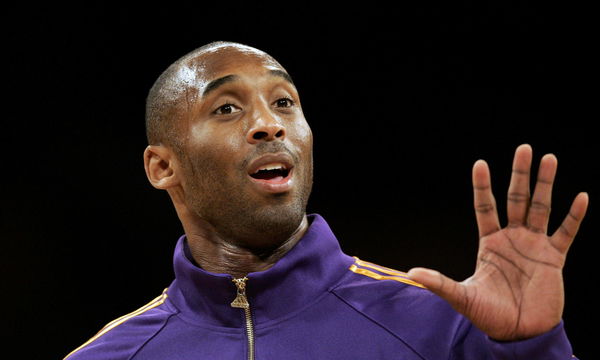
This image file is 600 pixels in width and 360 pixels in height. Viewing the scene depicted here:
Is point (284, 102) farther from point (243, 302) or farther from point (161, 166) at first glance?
point (243, 302)

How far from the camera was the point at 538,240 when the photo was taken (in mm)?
1508

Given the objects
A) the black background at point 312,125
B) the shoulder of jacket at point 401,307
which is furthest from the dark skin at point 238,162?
the black background at point 312,125

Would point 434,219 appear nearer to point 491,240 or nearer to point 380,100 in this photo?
point 380,100

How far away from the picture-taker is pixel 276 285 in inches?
73.4

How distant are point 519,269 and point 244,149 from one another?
0.72m

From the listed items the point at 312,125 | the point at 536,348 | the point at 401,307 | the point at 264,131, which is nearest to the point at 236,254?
the point at 264,131

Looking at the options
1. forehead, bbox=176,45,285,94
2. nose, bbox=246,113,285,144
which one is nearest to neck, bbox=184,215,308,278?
nose, bbox=246,113,285,144

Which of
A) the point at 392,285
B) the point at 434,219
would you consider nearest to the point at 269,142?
the point at 392,285

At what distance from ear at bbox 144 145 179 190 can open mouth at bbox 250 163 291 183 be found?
0.83 ft

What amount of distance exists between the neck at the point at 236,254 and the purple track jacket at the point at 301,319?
53 millimetres

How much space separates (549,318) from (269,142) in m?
0.78

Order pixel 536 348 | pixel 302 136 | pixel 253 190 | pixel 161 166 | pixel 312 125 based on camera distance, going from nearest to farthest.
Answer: pixel 536 348
pixel 253 190
pixel 302 136
pixel 161 166
pixel 312 125

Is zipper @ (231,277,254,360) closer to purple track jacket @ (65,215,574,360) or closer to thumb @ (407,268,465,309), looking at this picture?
purple track jacket @ (65,215,574,360)

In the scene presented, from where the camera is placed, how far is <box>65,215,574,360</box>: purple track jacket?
172 cm
